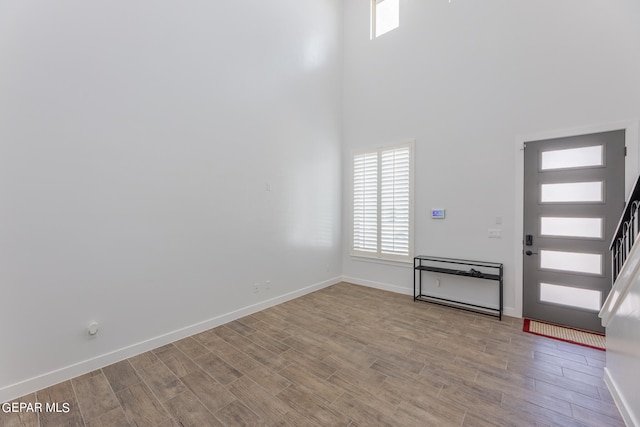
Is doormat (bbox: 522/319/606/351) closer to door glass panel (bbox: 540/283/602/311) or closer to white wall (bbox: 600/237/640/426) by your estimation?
door glass panel (bbox: 540/283/602/311)

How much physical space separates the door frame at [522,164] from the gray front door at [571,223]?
0.16 feet

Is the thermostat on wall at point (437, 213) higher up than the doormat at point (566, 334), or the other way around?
the thermostat on wall at point (437, 213)

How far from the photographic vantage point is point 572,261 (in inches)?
132

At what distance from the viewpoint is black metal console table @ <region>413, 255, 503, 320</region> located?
381 centimetres

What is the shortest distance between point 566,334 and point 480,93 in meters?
3.43

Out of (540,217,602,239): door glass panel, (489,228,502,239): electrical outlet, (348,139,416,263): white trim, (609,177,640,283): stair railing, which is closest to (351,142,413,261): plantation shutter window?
(348,139,416,263): white trim

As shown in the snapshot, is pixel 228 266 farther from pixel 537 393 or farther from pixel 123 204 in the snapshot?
pixel 537 393

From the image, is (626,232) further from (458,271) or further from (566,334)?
(458,271)

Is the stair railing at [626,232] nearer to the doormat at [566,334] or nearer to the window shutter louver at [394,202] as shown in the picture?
the doormat at [566,334]

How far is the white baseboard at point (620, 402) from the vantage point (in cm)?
177

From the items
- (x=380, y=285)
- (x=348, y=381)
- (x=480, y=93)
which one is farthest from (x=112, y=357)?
(x=480, y=93)

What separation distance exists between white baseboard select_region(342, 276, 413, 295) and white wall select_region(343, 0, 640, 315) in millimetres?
22

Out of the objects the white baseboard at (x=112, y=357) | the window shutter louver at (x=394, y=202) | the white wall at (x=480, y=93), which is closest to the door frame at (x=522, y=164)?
the white wall at (x=480, y=93)

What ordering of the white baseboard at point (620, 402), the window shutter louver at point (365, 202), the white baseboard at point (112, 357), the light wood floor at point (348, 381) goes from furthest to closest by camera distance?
1. the window shutter louver at point (365, 202)
2. the white baseboard at point (112, 357)
3. the light wood floor at point (348, 381)
4. the white baseboard at point (620, 402)
